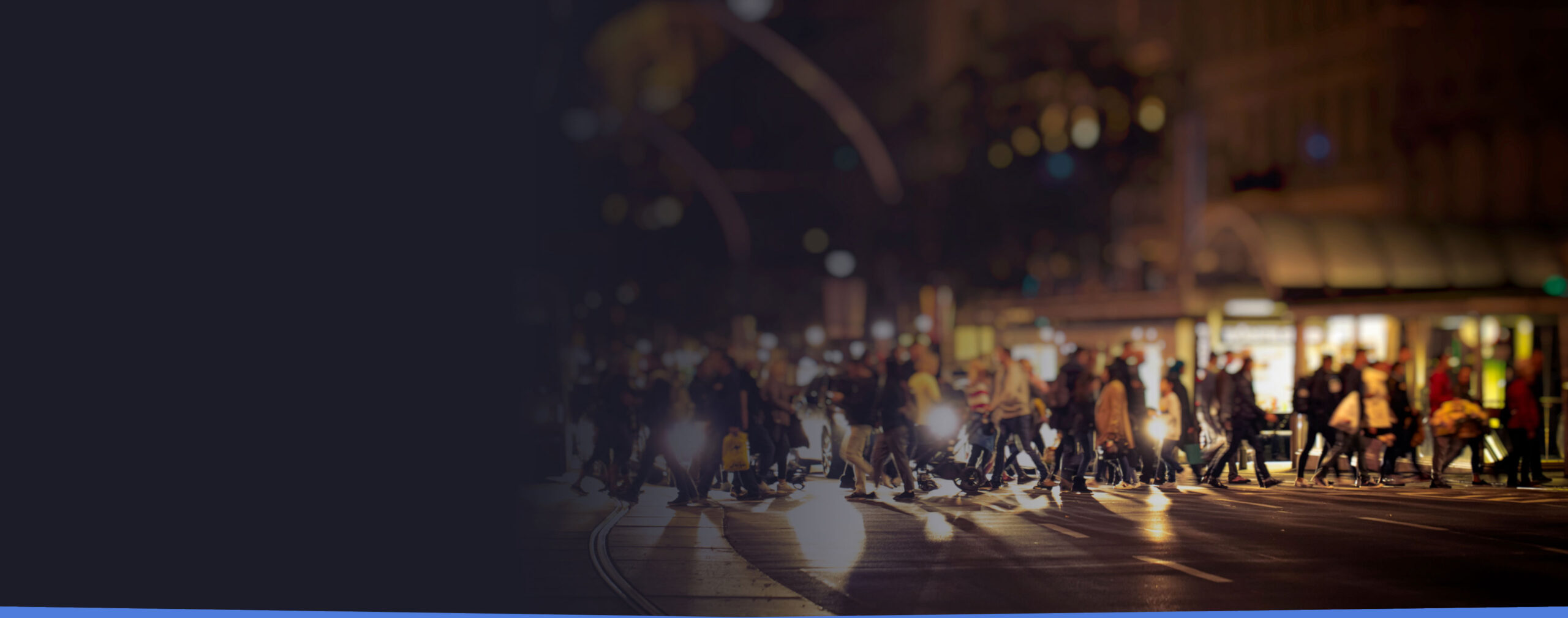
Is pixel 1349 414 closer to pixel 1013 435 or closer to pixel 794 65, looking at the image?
pixel 1013 435

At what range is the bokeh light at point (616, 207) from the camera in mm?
37125

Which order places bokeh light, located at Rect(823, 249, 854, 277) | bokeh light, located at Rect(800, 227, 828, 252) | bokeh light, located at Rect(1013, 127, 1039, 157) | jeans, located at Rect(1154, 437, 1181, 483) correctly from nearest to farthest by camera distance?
jeans, located at Rect(1154, 437, 1181, 483)
bokeh light, located at Rect(1013, 127, 1039, 157)
bokeh light, located at Rect(823, 249, 854, 277)
bokeh light, located at Rect(800, 227, 828, 252)

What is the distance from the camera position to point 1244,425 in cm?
1672

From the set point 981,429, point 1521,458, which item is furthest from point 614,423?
point 1521,458

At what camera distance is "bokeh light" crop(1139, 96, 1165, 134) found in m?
44.9

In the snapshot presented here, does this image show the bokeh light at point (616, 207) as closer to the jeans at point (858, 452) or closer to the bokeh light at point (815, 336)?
the jeans at point (858, 452)

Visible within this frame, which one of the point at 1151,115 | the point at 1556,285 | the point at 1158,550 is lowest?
the point at 1158,550

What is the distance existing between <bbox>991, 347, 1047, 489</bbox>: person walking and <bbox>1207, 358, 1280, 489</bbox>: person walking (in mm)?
2384

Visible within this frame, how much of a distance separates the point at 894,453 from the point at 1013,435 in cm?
171

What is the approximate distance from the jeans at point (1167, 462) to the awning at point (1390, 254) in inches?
224

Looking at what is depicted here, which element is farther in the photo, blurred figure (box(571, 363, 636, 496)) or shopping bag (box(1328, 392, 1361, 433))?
shopping bag (box(1328, 392, 1361, 433))

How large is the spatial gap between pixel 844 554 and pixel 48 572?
22.3ft

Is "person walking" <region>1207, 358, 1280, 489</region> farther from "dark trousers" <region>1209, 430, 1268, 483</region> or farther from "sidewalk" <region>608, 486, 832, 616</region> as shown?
"sidewalk" <region>608, 486, 832, 616</region>

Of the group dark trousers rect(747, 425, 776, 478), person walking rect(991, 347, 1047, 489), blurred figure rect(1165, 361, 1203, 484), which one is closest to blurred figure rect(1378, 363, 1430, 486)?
blurred figure rect(1165, 361, 1203, 484)
